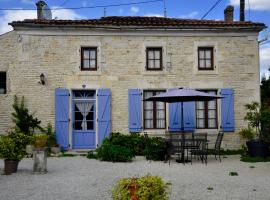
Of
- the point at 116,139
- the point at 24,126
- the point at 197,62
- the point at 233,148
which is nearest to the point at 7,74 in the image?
the point at 24,126

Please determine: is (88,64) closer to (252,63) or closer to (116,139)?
(116,139)

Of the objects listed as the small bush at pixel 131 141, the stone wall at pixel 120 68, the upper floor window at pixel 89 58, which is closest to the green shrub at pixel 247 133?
the stone wall at pixel 120 68

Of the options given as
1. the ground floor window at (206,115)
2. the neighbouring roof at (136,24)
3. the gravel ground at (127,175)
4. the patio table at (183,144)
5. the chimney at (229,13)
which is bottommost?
the gravel ground at (127,175)

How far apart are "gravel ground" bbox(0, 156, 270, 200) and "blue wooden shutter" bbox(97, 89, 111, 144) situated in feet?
9.03

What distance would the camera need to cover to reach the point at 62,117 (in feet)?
50.8

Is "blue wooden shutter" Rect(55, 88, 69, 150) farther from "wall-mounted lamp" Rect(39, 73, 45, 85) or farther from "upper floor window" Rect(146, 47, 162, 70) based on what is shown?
"upper floor window" Rect(146, 47, 162, 70)

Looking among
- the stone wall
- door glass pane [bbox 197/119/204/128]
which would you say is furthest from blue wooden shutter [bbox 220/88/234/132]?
door glass pane [bbox 197/119/204/128]

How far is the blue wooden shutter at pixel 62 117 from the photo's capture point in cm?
1545

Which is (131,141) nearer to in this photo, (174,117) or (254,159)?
(174,117)

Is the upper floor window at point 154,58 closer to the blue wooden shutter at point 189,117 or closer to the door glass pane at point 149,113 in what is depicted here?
the door glass pane at point 149,113

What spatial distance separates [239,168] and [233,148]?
4.84 m

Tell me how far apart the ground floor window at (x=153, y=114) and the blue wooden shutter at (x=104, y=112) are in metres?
1.35

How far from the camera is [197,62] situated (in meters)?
16.0

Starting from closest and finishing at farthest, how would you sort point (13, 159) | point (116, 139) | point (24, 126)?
point (13, 159) < point (116, 139) < point (24, 126)
